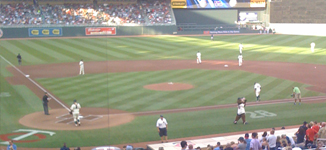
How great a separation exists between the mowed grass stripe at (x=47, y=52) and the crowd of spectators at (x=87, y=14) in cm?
682

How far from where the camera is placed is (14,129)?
1759 cm

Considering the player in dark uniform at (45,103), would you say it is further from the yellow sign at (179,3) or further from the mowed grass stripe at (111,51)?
the yellow sign at (179,3)

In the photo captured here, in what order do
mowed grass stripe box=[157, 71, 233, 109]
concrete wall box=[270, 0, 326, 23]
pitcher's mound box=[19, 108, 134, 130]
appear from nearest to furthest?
1. pitcher's mound box=[19, 108, 134, 130]
2. mowed grass stripe box=[157, 71, 233, 109]
3. concrete wall box=[270, 0, 326, 23]

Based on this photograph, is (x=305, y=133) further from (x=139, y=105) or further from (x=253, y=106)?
(x=139, y=105)

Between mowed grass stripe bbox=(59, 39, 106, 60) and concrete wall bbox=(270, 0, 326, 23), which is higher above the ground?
concrete wall bbox=(270, 0, 326, 23)

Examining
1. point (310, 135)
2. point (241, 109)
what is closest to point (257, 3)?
point (241, 109)

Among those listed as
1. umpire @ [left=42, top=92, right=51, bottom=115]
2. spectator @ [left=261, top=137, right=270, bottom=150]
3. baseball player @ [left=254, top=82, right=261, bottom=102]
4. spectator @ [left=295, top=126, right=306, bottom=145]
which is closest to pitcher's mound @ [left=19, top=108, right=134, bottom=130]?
umpire @ [left=42, top=92, right=51, bottom=115]

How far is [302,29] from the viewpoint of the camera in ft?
210

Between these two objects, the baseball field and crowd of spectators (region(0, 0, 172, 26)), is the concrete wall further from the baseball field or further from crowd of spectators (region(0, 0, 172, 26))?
crowd of spectators (region(0, 0, 172, 26))

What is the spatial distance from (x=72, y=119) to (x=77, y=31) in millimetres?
41548

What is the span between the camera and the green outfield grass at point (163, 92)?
22922 mm

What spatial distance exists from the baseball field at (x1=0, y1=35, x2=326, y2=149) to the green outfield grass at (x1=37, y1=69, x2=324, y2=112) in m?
0.06

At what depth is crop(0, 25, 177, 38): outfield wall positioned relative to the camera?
5565 centimetres

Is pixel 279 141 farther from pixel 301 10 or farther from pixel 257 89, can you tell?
pixel 301 10
